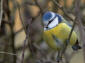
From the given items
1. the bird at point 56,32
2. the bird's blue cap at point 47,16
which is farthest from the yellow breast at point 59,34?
the bird's blue cap at point 47,16

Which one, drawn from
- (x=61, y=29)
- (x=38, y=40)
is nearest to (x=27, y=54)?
(x=38, y=40)

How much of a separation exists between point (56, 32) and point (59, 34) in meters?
0.04

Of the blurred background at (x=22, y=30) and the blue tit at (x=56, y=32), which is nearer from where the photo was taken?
the blue tit at (x=56, y=32)

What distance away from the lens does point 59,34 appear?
188 centimetres

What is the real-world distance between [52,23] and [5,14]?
50cm

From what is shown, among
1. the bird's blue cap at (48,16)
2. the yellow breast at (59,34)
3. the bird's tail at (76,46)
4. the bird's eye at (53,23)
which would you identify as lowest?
the bird's tail at (76,46)

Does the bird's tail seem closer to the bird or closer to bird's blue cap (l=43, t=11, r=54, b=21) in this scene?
the bird

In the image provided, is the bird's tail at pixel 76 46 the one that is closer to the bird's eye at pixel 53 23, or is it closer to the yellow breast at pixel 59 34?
the yellow breast at pixel 59 34

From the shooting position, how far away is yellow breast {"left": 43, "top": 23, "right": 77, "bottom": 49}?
1844mm

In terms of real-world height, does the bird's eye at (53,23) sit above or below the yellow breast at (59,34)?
above

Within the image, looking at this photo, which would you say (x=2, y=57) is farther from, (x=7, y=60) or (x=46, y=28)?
(x=46, y=28)

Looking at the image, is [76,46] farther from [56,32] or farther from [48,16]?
[48,16]

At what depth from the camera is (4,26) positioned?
2.38 meters

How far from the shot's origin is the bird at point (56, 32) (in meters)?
1.85
